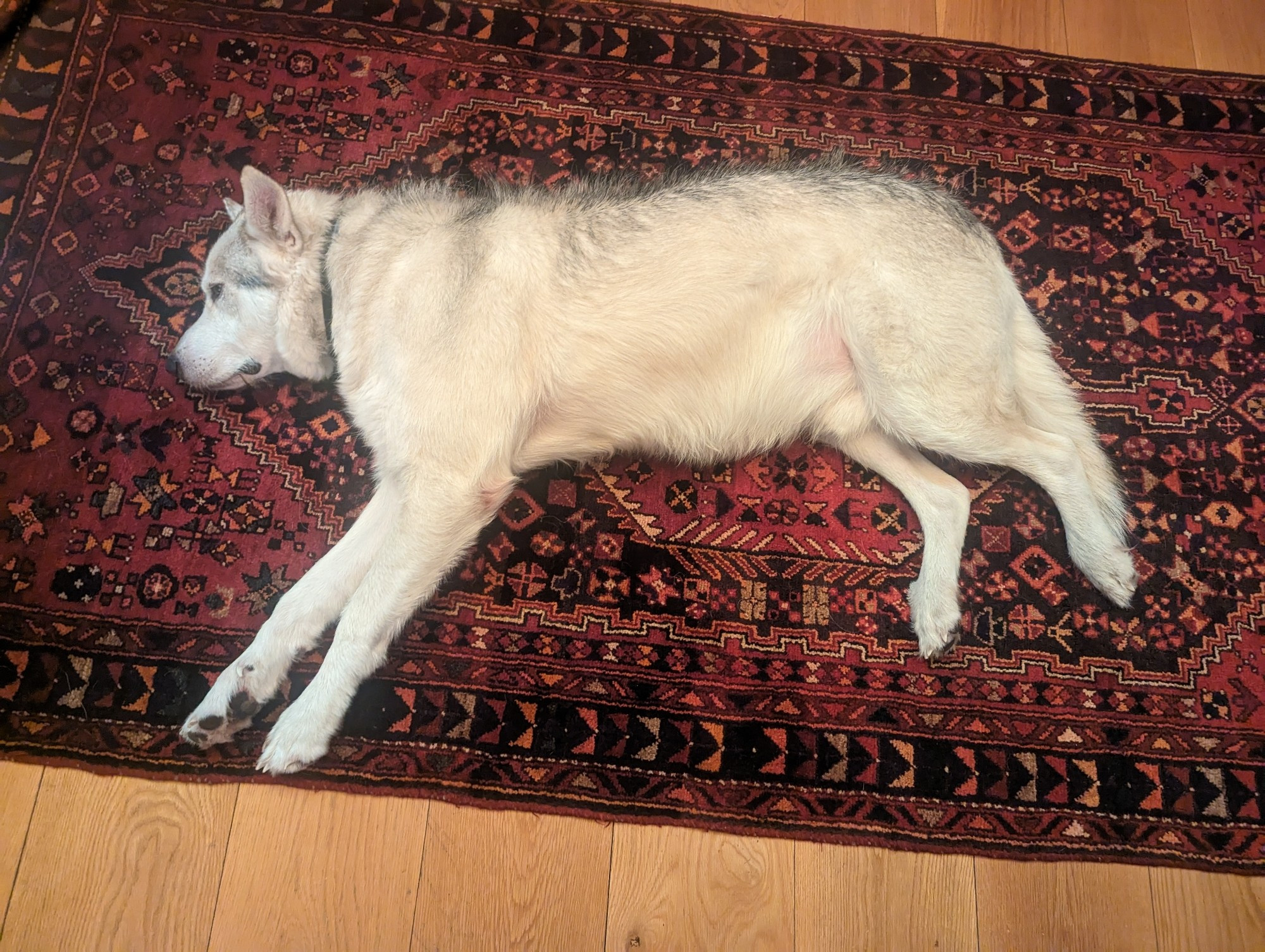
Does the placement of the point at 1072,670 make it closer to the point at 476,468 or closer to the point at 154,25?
the point at 476,468

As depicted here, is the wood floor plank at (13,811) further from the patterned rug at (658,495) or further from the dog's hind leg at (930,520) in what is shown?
the dog's hind leg at (930,520)

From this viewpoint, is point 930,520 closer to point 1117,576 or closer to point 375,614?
point 1117,576

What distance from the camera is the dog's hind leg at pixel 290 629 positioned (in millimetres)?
2332

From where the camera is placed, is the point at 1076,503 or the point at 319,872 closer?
the point at 319,872

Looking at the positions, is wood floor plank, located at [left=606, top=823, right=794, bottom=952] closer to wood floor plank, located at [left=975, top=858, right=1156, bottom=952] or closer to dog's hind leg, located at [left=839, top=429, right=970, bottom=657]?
wood floor plank, located at [left=975, top=858, right=1156, bottom=952]

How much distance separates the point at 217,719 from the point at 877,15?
363 cm

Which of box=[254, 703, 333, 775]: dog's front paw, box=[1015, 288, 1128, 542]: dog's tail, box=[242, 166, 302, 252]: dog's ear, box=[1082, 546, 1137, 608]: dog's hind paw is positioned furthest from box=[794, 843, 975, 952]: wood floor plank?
box=[242, 166, 302, 252]: dog's ear

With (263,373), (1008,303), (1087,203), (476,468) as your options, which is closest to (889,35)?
(1087,203)

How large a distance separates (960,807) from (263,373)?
2577 mm

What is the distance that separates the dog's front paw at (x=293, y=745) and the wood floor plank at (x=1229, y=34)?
4.25 m

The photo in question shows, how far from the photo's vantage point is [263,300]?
8.27 ft

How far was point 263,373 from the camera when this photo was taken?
2682 millimetres

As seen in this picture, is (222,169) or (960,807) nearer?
(960,807)

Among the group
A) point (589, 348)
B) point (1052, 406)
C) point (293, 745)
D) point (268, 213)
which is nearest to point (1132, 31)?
point (1052, 406)
